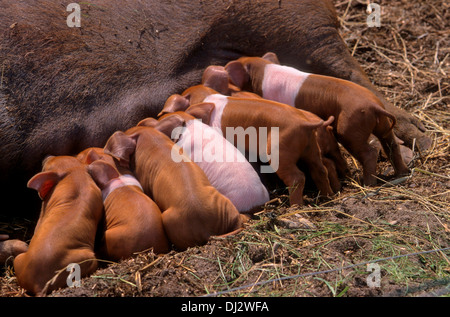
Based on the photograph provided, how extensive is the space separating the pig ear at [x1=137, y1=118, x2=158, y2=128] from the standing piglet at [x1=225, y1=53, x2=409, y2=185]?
717 millimetres

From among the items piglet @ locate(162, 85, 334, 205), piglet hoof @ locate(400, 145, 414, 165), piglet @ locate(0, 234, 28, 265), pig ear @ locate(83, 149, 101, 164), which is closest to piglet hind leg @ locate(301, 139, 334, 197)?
piglet @ locate(162, 85, 334, 205)

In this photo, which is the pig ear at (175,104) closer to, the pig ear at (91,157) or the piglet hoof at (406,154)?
the pig ear at (91,157)

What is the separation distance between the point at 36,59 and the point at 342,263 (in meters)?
2.28

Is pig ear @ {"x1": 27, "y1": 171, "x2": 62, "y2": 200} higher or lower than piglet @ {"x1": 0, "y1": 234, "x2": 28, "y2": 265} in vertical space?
higher

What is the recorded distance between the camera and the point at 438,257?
310cm

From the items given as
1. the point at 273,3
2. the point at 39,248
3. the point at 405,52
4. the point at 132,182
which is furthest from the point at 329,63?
the point at 39,248

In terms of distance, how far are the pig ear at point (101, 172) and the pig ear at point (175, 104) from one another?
65 centimetres

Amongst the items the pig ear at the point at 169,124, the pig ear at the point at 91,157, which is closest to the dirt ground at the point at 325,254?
the pig ear at the point at 91,157

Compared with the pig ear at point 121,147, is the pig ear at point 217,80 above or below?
above

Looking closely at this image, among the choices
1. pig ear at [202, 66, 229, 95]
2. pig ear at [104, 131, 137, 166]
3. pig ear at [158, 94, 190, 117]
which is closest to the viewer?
pig ear at [104, 131, 137, 166]

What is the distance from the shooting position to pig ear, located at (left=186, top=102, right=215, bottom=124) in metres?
3.90

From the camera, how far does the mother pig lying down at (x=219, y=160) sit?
3.57 meters

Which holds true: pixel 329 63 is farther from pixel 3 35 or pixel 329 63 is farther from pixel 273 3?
pixel 3 35

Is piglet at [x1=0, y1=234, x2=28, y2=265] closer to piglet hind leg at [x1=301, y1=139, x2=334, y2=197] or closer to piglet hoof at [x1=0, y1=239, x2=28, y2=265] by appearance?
piglet hoof at [x1=0, y1=239, x2=28, y2=265]
